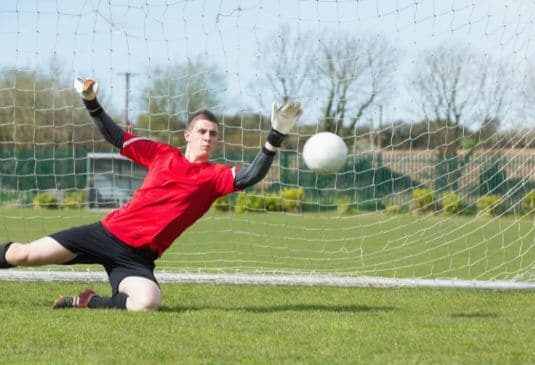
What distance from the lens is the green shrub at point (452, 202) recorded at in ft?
41.1

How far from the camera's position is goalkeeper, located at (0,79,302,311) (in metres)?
7.09

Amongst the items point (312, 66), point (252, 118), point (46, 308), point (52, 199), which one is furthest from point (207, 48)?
point (52, 199)

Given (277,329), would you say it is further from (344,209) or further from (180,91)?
(344,209)

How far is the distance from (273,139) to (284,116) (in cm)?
19

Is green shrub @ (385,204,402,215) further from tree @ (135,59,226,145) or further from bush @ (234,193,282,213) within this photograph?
bush @ (234,193,282,213)

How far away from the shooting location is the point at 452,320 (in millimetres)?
6891

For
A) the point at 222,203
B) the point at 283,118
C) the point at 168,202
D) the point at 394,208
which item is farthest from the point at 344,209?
the point at 283,118

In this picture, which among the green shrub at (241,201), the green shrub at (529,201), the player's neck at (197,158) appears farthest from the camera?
the green shrub at (241,201)

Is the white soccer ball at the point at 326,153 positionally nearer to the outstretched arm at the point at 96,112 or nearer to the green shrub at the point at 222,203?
the outstretched arm at the point at 96,112

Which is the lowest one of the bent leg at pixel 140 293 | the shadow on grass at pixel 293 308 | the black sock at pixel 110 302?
the shadow on grass at pixel 293 308

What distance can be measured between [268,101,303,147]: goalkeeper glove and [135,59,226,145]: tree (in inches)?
152

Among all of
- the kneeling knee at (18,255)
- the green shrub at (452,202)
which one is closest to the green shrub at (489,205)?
the green shrub at (452,202)

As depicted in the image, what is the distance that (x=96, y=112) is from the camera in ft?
23.6

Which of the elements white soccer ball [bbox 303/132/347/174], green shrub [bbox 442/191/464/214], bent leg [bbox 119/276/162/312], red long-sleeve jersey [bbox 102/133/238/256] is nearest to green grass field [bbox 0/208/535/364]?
bent leg [bbox 119/276/162/312]
